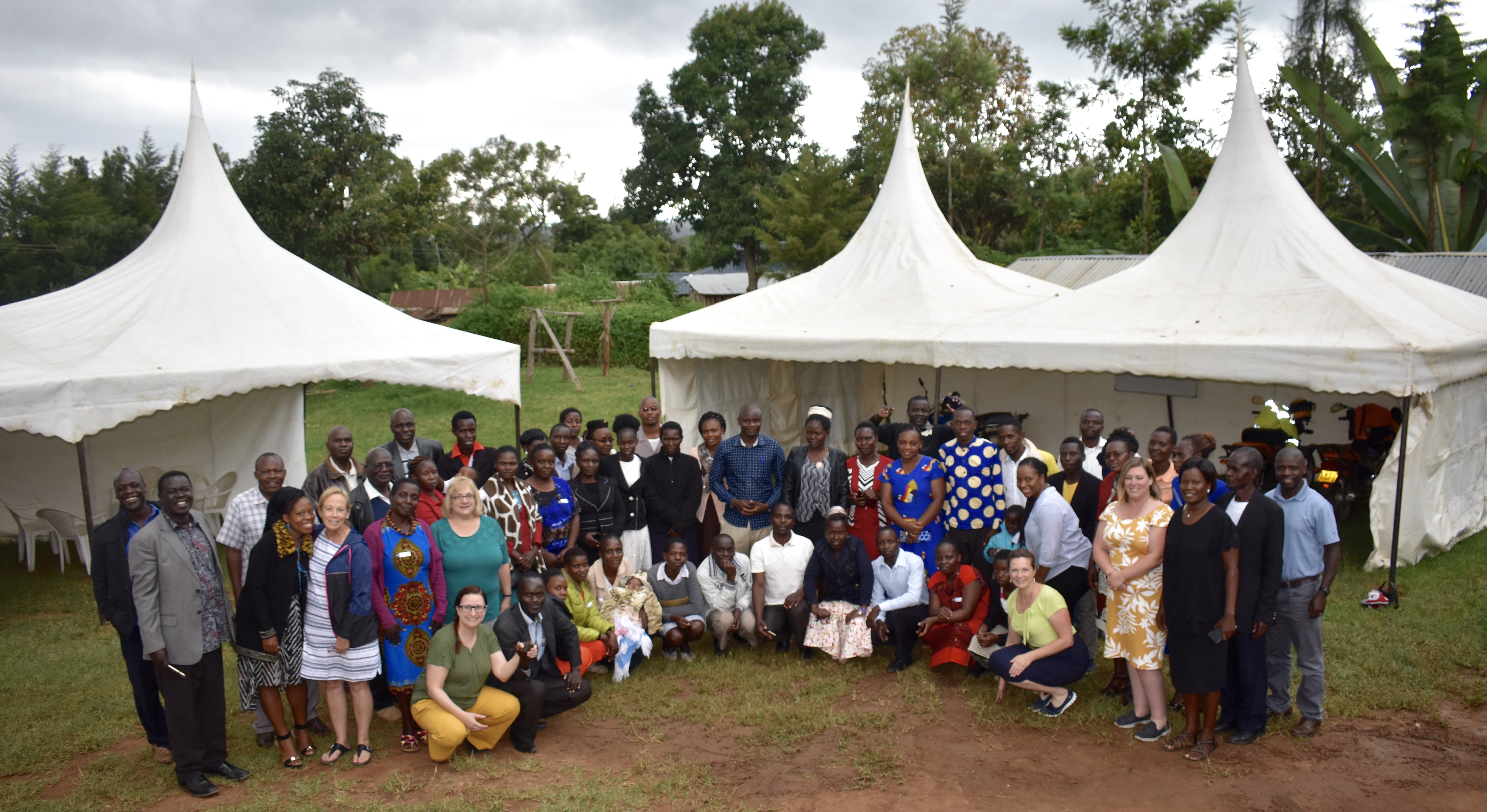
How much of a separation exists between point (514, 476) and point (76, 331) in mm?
4418

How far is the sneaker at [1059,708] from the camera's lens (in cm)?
507

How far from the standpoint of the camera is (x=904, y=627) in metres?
5.73

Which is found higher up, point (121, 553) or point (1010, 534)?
point (121, 553)

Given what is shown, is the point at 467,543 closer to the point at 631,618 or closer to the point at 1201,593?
the point at 631,618

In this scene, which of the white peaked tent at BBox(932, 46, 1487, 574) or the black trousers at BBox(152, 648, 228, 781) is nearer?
the black trousers at BBox(152, 648, 228, 781)

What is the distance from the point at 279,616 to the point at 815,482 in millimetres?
3188

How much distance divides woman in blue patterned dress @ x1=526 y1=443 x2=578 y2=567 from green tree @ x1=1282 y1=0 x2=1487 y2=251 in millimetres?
12731

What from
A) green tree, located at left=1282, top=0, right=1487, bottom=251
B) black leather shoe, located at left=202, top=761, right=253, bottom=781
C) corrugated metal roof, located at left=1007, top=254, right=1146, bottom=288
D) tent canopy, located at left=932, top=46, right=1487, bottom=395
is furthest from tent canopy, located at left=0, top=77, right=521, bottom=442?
green tree, located at left=1282, top=0, right=1487, bottom=251

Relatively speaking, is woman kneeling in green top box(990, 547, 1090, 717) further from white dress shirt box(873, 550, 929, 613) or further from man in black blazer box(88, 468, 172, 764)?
man in black blazer box(88, 468, 172, 764)

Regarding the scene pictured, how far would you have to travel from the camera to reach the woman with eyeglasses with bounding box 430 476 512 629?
4770 millimetres

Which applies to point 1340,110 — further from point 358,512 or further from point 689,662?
point 358,512

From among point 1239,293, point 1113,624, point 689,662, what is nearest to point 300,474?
point 689,662

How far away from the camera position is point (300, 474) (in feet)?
28.9

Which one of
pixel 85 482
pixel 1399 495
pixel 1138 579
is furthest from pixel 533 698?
pixel 1399 495
